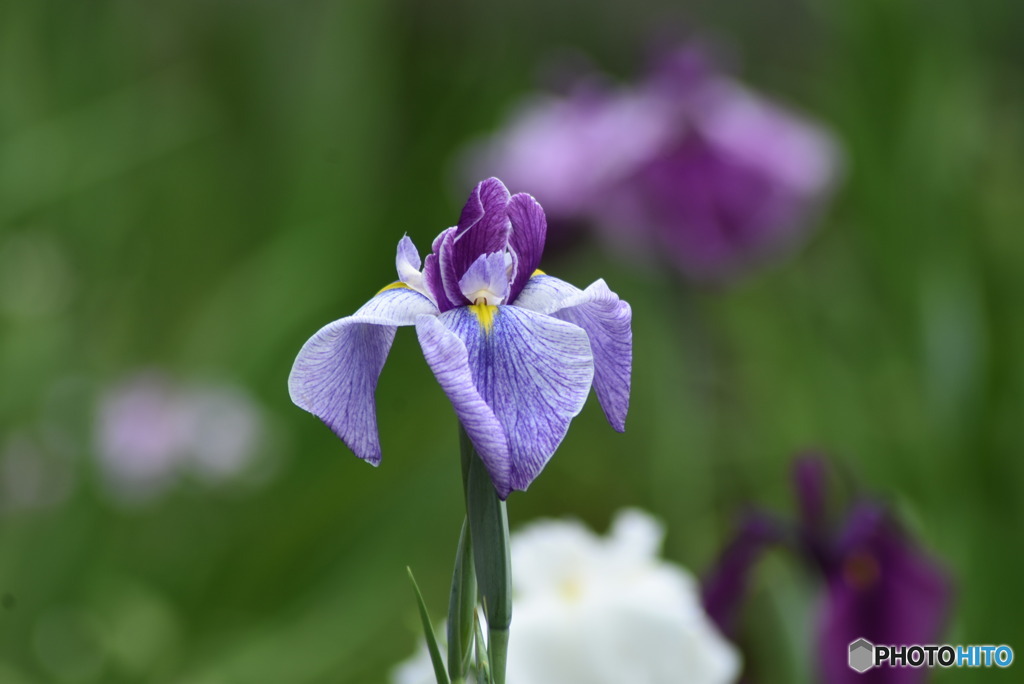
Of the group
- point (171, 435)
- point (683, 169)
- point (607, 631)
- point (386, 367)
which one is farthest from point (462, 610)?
point (171, 435)

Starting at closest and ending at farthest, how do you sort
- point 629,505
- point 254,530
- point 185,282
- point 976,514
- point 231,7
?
point 976,514 → point 254,530 → point 629,505 → point 185,282 → point 231,7

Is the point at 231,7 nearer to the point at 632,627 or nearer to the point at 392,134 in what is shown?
the point at 392,134

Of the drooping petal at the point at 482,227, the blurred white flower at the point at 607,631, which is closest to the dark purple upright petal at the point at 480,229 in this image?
the drooping petal at the point at 482,227

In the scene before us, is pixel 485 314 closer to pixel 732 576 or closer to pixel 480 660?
pixel 480 660

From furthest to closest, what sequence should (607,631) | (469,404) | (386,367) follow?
(386,367)
(607,631)
(469,404)

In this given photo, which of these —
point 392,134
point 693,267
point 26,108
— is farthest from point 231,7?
point 693,267

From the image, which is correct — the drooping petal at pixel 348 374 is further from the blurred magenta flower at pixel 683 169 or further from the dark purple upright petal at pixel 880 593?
the blurred magenta flower at pixel 683 169
